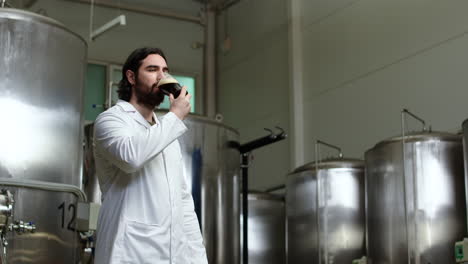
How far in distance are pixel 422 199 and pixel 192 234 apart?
13.4 feet

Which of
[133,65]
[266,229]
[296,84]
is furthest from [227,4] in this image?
[133,65]

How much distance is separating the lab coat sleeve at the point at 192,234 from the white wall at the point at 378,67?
198 inches

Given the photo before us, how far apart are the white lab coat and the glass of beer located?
0.41 feet

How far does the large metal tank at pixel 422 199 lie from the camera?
255 inches

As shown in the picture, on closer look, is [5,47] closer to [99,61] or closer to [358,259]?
[358,259]

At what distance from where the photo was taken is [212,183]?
287 inches

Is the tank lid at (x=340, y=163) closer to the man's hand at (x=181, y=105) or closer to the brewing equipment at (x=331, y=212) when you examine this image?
the brewing equipment at (x=331, y=212)

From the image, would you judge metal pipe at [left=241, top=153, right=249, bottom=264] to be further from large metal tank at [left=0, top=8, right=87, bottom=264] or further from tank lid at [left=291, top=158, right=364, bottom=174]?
large metal tank at [left=0, top=8, right=87, bottom=264]

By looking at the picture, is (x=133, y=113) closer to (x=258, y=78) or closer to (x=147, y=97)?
(x=147, y=97)

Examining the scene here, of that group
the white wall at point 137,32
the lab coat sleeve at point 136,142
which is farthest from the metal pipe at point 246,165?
the lab coat sleeve at point 136,142

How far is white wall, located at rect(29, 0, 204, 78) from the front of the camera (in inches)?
430

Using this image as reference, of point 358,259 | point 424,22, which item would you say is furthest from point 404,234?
point 424,22

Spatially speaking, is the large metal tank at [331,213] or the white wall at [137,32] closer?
the large metal tank at [331,213]

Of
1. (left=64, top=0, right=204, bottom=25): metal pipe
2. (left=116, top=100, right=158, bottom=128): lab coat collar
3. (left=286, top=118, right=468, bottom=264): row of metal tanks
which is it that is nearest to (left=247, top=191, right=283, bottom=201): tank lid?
(left=286, top=118, right=468, bottom=264): row of metal tanks
